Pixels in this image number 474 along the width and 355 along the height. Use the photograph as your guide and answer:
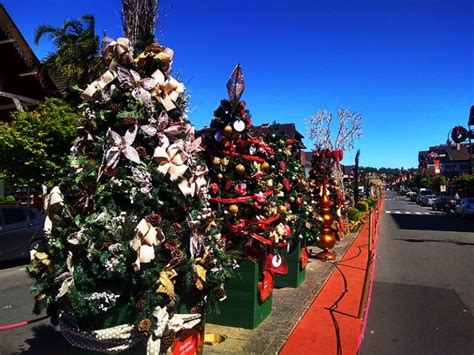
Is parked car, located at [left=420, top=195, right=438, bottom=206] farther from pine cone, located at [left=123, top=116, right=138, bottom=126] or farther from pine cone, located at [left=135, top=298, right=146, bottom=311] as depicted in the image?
pine cone, located at [left=135, top=298, right=146, bottom=311]

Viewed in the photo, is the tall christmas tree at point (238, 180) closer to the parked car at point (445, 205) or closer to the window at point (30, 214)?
the window at point (30, 214)

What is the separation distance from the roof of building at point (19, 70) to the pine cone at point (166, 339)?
16.4m

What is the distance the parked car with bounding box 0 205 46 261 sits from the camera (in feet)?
31.8

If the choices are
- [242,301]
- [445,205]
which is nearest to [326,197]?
[242,301]

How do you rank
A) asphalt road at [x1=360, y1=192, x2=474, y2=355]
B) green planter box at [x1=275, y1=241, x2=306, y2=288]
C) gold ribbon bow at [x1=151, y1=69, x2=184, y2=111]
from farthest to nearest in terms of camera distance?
green planter box at [x1=275, y1=241, x2=306, y2=288]
asphalt road at [x1=360, y1=192, x2=474, y2=355]
gold ribbon bow at [x1=151, y1=69, x2=184, y2=111]

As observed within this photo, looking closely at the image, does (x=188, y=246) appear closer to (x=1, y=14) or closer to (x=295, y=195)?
(x=295, y=195)

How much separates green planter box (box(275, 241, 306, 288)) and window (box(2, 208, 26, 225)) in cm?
636

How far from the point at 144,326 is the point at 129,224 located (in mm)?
641

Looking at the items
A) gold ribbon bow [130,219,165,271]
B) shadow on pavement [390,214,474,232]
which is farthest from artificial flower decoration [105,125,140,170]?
shadow on pavement [390,214,474,232]

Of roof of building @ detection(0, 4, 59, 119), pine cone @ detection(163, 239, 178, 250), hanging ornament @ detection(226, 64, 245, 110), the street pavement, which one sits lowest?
the street pavement

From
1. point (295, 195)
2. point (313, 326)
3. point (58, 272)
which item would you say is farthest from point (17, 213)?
point (58, 272)

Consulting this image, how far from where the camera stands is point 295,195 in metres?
7.52

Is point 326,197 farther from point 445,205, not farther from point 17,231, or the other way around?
point 445,205

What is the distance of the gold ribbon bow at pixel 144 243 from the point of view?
8.76 feet
